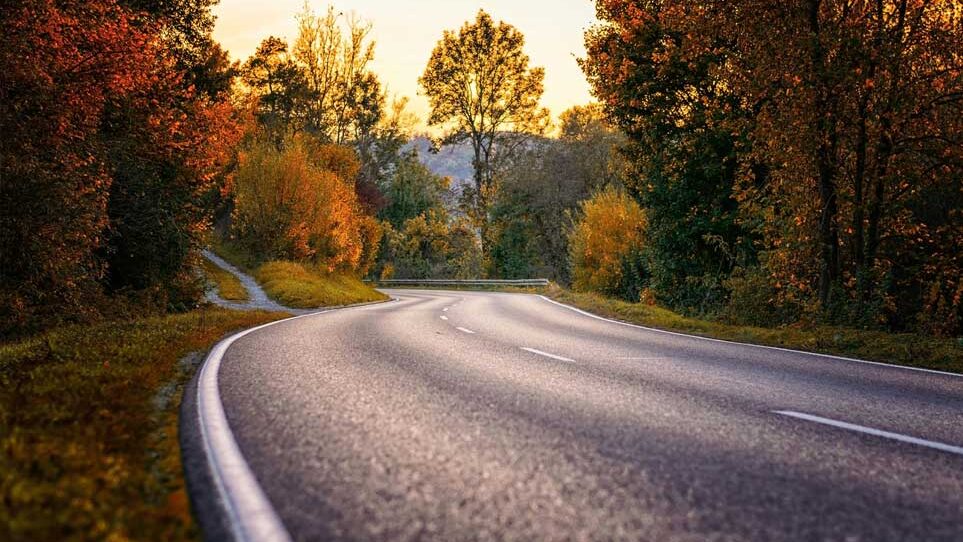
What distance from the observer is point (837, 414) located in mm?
5898

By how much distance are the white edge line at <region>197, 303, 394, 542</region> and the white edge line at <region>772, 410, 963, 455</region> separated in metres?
4.44

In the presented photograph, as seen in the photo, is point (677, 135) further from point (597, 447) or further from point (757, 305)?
point (597, 447)

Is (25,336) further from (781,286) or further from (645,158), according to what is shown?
(645,158)

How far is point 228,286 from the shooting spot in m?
28.8

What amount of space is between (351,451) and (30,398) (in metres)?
3.25

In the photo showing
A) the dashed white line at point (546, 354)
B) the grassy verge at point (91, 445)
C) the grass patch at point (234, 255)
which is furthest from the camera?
the grass patch at point (234, 255)

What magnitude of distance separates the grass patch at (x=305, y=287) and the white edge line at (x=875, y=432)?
2063 cm

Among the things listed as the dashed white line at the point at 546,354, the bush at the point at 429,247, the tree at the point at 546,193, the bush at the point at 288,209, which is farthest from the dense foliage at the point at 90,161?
the bush at the point at 429,247

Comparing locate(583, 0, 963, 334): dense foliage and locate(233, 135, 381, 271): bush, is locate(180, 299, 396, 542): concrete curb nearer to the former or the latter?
locate(583, 0, 963, 334): dense foliage

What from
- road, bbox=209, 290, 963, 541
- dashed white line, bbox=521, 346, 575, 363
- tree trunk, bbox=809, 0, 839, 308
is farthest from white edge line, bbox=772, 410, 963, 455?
tree trunk, bbox=809, 0, 839, 308

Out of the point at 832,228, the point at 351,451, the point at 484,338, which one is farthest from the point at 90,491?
the point at 832,228

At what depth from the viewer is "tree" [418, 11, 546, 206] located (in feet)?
149

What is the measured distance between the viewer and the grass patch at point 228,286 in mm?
25984

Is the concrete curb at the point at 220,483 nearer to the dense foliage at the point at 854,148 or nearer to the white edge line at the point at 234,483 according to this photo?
the white edge line at the point at 234,483
